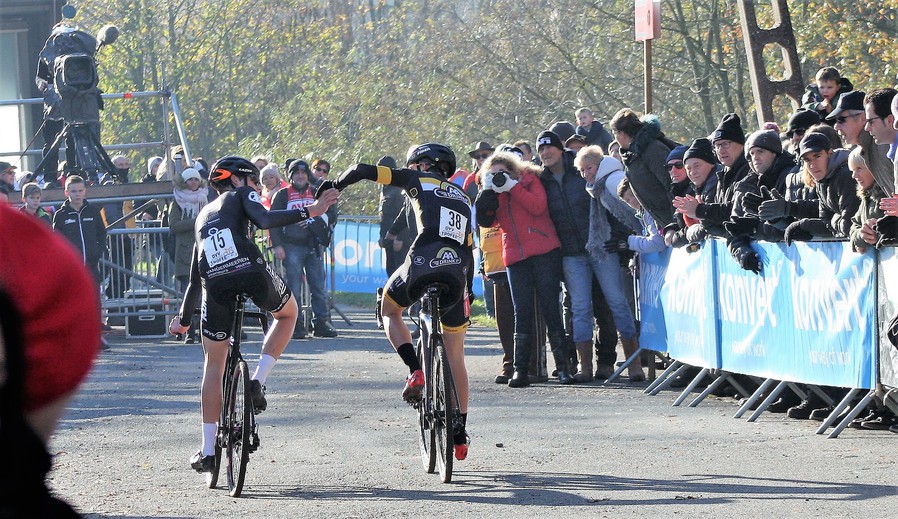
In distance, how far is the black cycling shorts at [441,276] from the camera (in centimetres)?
892

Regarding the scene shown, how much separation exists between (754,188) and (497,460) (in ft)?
9.96

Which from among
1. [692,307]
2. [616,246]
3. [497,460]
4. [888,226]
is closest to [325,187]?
[497,460]

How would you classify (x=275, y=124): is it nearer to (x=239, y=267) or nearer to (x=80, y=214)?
(x=80, y=214)

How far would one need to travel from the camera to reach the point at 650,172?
1295cm

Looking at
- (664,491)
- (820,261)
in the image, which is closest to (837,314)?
(820,261)

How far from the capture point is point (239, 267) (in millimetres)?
8602

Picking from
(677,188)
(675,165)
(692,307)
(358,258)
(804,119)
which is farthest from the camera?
(358,258)

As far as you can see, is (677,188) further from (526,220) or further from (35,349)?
(35,349)

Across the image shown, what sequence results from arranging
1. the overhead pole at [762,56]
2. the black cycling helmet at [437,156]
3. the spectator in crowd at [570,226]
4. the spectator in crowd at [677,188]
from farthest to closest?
the overhead pole at [762,56]
the spectator in crowd at [570,226]
the spectator in crowd at [677,188]
the black cycling helmet at [437,156]

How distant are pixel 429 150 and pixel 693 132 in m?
25.6

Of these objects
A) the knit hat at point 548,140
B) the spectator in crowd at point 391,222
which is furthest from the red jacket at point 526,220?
the spectator in crowd at point 391,222

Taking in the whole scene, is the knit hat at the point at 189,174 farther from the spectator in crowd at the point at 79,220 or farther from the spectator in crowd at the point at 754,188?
the spectator in crowd at the point at 754,188

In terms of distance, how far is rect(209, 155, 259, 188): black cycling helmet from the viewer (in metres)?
8.84

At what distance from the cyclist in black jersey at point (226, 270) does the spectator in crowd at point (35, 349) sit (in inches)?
255
